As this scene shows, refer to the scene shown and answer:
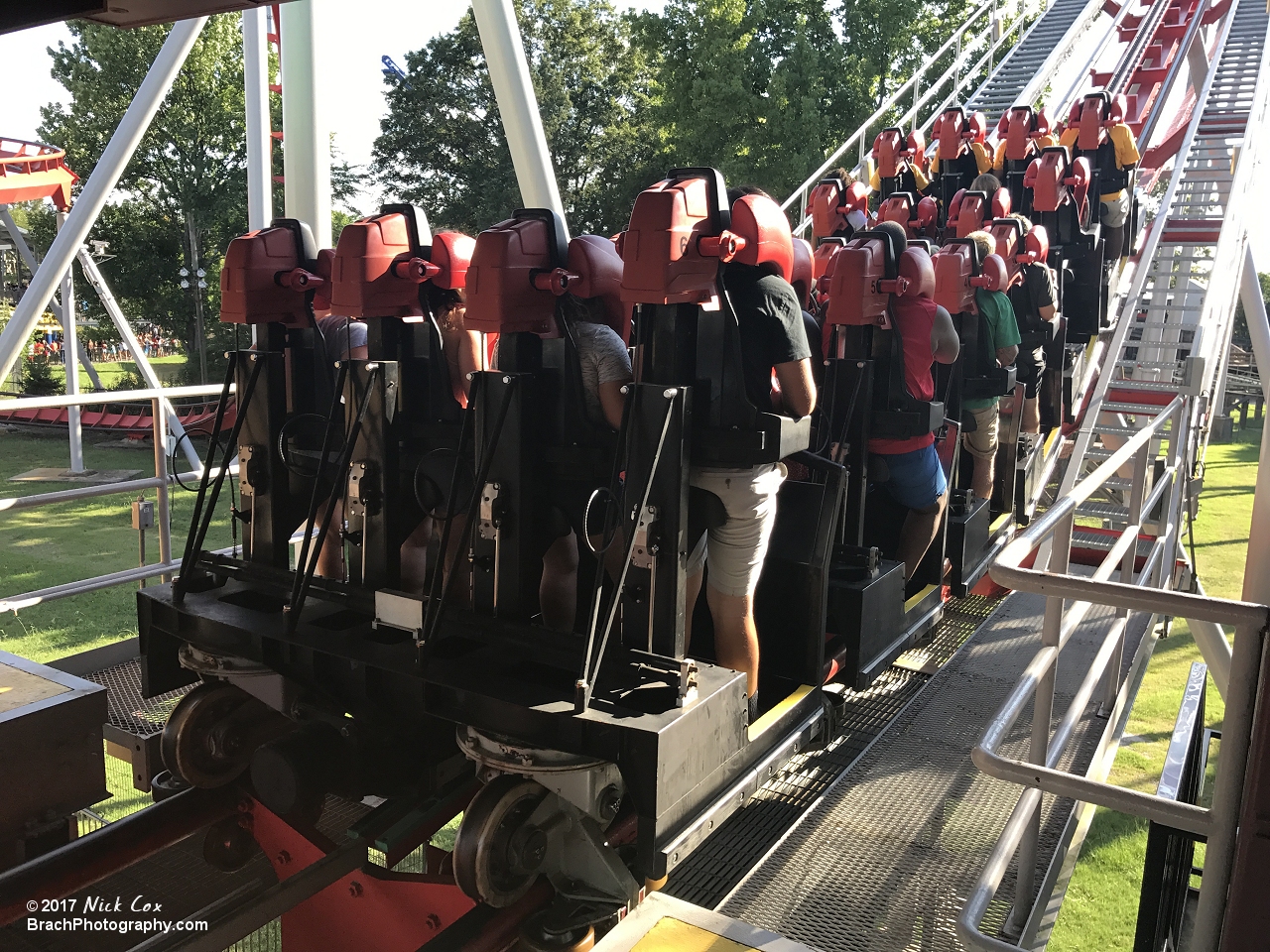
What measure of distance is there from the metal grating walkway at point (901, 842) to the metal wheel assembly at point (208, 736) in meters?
1.86

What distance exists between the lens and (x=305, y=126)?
6.81 metres

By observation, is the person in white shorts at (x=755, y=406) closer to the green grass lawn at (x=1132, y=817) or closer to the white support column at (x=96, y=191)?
the green grass lawn at (x=1132, y=817)

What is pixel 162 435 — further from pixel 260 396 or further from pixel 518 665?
pixel 518 665

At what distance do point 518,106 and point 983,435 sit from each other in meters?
3.84

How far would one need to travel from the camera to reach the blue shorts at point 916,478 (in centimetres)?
471

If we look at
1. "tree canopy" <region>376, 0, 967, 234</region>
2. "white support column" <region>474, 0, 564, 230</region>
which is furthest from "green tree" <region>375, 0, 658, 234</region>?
"white support column" <region>474, 0, 564, 230</region>

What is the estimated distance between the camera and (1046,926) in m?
3.17

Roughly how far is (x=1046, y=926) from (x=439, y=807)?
194 centimetres

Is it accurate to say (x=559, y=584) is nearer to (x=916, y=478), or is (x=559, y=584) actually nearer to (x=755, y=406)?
(x=755, y=406)

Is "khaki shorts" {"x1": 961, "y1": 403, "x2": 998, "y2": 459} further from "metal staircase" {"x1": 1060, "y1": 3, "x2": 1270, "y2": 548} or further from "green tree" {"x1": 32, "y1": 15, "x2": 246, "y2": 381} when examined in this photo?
"green tree" {"x1": 32, "y1": 15, "x2": 246, "y2": 381}

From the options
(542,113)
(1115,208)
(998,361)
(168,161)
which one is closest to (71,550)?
(998,361)

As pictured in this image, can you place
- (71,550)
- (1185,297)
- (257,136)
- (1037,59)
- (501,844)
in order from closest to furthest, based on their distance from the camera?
(501,844) → (257,136) → (1185,297) → (71,550) → (1037,59)

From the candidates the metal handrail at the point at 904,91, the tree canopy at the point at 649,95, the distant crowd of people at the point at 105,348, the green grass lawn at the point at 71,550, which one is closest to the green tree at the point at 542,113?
the tree canopy at the point at 649,95

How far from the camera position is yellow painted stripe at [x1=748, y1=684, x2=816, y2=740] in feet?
10.7
